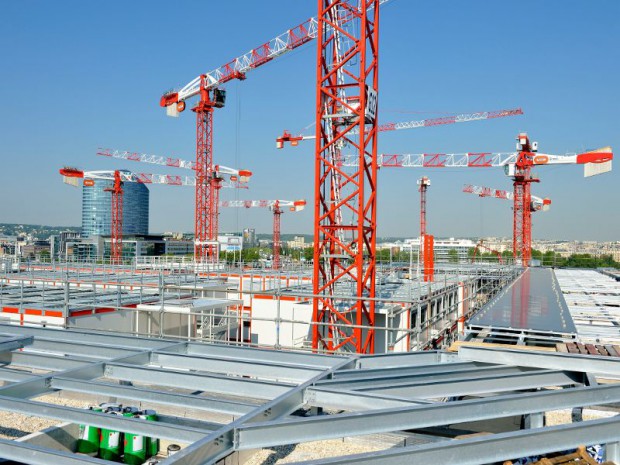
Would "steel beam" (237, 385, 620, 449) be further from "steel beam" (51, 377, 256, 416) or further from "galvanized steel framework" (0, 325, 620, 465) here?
"steel beam" (51, 377, 256, 416)

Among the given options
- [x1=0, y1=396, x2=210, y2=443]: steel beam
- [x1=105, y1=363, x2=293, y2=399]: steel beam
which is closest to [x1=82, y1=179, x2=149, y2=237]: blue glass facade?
[x1=105, y1=363, x2=293, y2=399]: steel beam

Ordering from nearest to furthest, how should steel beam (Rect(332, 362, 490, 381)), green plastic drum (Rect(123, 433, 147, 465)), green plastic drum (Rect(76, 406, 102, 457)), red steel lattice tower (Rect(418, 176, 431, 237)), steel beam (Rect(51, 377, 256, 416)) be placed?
steel beam (Rect(51, 377, 256, 416)) < steel beam (Rect(332, 362, 490, 381)) < green plastic drum (Rect(123, 433, 147, 465)) < green plastic drum (Rect(76, 406, 102, 457)) < red steel lattice tower (Rect(418, 176, 431, 237))

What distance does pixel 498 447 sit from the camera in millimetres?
3338

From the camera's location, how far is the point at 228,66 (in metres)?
46.5

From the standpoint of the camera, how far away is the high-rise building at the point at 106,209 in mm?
171000

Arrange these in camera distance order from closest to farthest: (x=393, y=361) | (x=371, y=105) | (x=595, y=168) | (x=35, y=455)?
(x=35, y=455) < (x=393, y=361) < (x=371, y=105) < (x=595, y=168)

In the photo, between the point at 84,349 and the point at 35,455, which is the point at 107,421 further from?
the point at 84,349

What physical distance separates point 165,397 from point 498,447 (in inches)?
88.9

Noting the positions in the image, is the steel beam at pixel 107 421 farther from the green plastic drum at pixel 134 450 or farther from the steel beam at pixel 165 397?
the green plastic drum at pixel 134 450

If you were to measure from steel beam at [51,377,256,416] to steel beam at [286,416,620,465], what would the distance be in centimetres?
106

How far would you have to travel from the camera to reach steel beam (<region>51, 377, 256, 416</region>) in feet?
→ 12.9

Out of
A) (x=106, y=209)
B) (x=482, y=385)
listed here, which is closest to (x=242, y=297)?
(x=482, y=385)

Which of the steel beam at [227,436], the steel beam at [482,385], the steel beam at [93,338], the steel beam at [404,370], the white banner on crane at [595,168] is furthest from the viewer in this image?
→ the white banner on crane at [595,168]

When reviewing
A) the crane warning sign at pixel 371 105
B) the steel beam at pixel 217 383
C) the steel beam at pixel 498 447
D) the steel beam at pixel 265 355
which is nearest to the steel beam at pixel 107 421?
the steel beam at pixel 498 447
